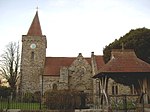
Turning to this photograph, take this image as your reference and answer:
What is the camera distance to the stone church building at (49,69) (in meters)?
37.5

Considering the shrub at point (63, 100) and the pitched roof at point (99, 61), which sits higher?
the pitched roof at point (99, 61)

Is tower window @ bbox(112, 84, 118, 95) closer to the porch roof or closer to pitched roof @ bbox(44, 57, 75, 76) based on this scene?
pitched roof @ bbox(44, 57, 75, 76)

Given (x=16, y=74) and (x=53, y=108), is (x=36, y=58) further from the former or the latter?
(x=53, y=108)

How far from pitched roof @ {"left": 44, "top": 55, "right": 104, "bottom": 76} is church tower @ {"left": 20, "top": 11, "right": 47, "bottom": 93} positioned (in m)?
1.13

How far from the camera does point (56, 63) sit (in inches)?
1617

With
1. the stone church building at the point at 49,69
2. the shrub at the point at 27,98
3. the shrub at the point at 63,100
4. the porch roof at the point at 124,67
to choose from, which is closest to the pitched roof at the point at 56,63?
the stone church building at the point at 49,69

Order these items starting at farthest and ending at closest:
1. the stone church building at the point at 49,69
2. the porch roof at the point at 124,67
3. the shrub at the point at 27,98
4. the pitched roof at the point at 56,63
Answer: the pitched roof at the point at 56,63 < the stone church building at the point at 49,69 < the shrub at the point at 27,98 < the porch roof at the point at 124,67

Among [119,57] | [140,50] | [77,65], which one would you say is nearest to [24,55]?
[77,65]

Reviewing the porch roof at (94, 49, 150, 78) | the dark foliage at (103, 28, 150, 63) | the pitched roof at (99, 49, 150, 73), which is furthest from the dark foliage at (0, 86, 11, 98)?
the porch roof at (94, 49, 150, 78)

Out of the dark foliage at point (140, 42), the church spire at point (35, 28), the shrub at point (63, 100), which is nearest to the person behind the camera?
the shrub at point (63, 100)

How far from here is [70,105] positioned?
1962 cm

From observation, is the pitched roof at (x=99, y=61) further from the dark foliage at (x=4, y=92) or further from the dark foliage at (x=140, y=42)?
the dark foliage at (x=4, y=92)

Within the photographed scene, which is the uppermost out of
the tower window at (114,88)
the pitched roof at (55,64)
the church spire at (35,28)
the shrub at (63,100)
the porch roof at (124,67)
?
the church spire at (35,28)

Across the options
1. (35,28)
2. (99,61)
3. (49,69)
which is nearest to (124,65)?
(99,61)
